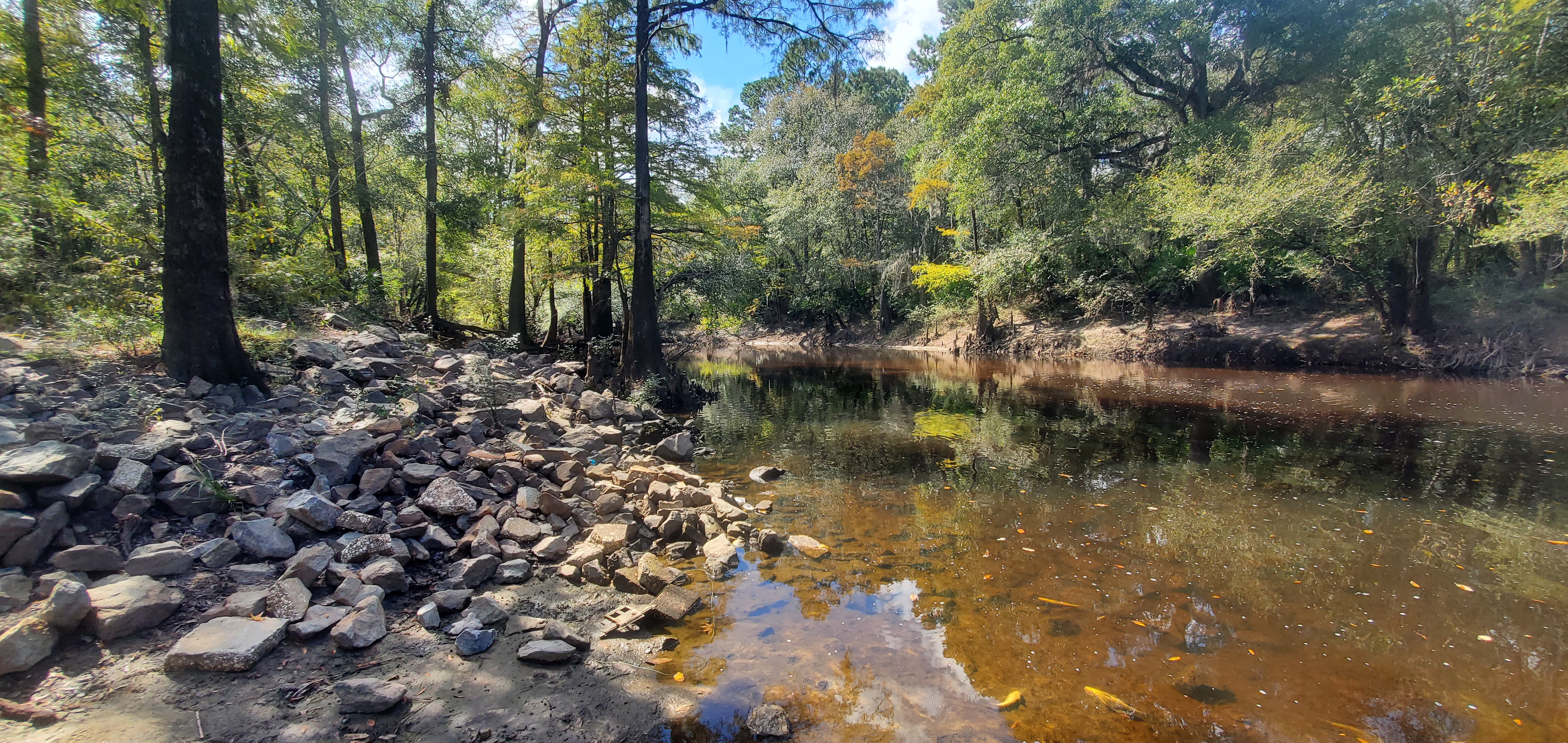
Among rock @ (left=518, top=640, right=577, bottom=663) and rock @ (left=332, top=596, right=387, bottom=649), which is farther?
rock @ (left=518, top=640, right=577, bottom=663)

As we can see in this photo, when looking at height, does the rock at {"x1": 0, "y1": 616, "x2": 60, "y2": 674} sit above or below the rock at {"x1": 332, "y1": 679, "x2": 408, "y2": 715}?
above

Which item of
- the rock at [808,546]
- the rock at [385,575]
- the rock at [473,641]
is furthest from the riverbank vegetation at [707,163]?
the rock at [808,546]

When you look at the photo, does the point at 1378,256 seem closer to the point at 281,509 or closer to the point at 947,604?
the point at 947,604

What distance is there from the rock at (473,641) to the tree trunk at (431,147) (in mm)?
14050

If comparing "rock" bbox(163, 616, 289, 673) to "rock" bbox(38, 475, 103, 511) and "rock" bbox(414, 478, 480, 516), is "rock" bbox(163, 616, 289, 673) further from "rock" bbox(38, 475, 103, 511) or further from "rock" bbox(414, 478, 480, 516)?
"rock" bbox(414, 478, 480, 516)

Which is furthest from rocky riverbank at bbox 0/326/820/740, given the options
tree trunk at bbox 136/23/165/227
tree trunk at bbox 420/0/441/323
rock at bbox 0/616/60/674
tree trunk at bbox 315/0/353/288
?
tree trunk at bbox 315/0/353/288

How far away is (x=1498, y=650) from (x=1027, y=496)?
3801mm

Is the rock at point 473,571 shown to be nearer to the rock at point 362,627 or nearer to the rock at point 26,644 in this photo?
the rock at point 362,627

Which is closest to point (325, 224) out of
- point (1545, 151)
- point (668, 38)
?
point (668, 38)

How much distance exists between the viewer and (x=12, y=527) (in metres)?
3.23

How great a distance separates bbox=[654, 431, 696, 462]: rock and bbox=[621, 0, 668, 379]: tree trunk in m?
4.41

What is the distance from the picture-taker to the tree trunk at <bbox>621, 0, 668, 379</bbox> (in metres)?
12.8

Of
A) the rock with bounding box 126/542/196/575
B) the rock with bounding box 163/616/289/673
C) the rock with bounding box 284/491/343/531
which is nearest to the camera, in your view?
the rock with bounding box 163/616/289/673

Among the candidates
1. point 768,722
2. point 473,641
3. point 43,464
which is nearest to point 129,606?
point 43,464
